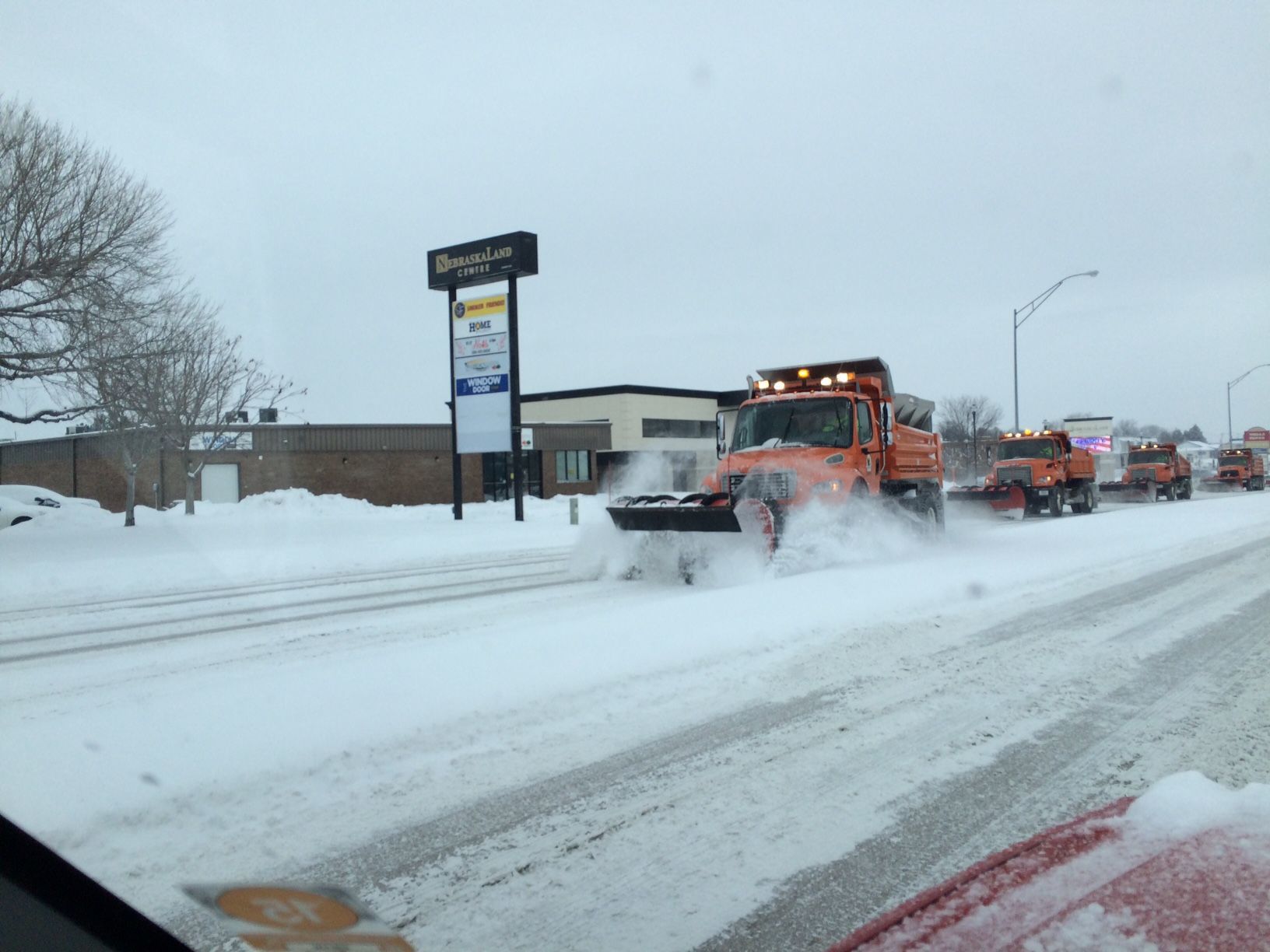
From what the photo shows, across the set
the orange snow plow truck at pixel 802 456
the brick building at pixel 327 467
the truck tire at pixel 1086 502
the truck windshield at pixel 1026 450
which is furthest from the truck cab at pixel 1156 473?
the brick building at pixel 327 467

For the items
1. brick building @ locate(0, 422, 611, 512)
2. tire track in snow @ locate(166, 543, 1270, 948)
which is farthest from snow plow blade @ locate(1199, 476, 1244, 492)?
tire track in snow @ locate(166, 543, 1270, 948)

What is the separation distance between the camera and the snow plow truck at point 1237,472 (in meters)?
52.1

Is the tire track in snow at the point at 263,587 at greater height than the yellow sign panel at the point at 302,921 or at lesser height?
lesser

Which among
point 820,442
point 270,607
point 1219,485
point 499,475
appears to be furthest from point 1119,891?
point 1219,485

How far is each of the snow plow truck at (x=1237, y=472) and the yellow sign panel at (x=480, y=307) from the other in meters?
43.0

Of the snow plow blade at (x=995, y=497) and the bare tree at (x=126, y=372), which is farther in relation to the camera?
the snow plow blade at (x=995, y=497)

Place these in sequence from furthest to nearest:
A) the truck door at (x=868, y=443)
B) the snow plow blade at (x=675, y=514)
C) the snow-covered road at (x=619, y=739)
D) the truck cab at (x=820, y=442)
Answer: the truck door at (x=868, y=443), the truck cab at (x=820, y=442), the snow plow blade at (x=675, y=514), the snow-covered road at (x=619, y=739)

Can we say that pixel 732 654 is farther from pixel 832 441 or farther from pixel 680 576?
pixel 832 441

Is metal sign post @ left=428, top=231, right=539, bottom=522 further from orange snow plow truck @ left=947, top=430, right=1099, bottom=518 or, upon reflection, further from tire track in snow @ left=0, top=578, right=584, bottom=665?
tire track in snow @ left=0, top=578, right=584, bottom=665

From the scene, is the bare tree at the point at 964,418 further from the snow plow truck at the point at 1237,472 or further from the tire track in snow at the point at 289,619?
the tire track in snow at the point at 289,619

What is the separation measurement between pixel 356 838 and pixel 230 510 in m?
32.5

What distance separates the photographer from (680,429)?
2623 inches

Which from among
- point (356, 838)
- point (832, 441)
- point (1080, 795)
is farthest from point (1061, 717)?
point (832, 441)

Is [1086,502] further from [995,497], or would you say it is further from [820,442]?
[820,442]
